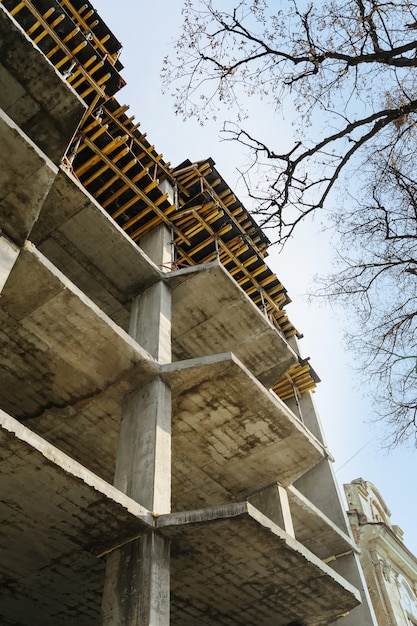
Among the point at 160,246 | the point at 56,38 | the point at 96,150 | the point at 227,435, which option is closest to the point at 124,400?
the point at 227,435

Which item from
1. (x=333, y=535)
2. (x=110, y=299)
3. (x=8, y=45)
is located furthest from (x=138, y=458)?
(x=333, y=535)

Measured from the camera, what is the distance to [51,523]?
7211 mm

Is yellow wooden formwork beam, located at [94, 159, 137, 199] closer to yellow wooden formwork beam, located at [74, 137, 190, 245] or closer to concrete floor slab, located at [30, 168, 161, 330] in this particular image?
yellow wooden formwork beam, located at [74, 137, 190, 245]

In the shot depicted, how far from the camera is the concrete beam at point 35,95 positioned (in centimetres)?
845

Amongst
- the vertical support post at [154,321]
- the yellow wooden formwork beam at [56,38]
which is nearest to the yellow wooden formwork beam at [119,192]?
the yellow wooden formwork beam at [56,38]

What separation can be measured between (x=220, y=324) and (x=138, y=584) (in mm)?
6929

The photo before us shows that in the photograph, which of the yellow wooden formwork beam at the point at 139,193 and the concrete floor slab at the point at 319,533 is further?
the concrete floor slab at the point at 319,533

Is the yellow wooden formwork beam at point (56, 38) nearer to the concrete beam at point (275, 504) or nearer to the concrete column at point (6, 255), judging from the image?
the concrete column at point (6, 255)

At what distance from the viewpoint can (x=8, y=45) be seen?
8.41 m

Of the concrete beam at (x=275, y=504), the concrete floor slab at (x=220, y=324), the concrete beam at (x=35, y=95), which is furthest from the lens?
the concrete floor slab at (x=220, y=324)

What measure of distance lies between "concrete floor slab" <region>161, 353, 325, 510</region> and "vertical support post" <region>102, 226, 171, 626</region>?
0.71 meters

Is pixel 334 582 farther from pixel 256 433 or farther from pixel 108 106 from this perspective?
pixel 108 106

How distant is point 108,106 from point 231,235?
4.77 metres

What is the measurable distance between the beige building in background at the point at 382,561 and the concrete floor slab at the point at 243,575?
9.50 metres
